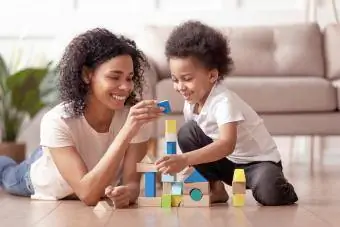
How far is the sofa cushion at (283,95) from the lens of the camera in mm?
3205

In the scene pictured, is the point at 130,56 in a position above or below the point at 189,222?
above

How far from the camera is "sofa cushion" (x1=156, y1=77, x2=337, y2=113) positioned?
321 centimetres

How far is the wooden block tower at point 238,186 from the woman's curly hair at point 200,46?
1.02ft

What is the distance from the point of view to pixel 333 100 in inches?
128

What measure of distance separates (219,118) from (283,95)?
3.87ft

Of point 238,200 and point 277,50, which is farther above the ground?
point 277,50

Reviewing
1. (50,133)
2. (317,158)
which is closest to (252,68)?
(317,158)

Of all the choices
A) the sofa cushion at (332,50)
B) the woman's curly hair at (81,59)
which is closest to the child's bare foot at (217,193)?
the woman's curly hair at (81,59)

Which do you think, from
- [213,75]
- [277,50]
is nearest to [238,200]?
[213,75]

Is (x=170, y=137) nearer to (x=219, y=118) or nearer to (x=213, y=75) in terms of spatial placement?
(x=219, y=118)

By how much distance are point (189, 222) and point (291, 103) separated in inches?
61.5

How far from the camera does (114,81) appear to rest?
2086 millimetres

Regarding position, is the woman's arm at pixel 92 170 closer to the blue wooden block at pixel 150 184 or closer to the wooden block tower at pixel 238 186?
the blue wooden block at pixel 150 184

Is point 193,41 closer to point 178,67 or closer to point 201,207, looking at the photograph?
point 178,67
